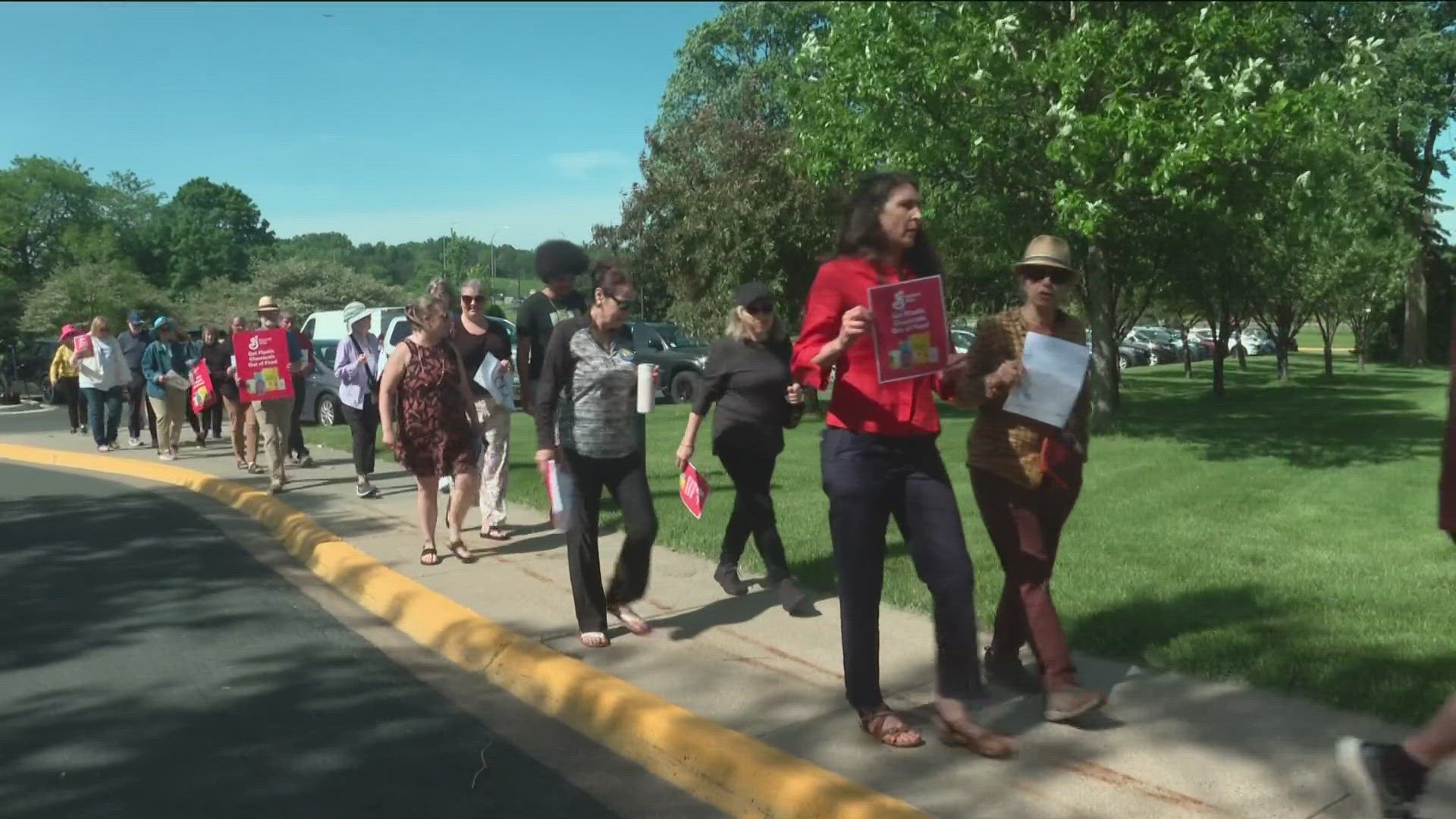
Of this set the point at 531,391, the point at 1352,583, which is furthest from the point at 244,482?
the point at 1352,583

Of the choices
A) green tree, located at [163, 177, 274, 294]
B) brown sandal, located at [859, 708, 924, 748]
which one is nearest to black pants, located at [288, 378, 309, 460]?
brown sandal, located at [859, 708, 924, 748]

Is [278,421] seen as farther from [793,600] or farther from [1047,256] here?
[1047,256]

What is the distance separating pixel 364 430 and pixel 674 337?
667 inches

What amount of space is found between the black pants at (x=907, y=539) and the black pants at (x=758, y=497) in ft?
6.98

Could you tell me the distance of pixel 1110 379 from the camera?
19.1 metres

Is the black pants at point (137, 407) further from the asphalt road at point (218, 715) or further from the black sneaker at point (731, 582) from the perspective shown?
the black sneaker at point (731, 582)

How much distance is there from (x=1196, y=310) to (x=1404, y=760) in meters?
30.4

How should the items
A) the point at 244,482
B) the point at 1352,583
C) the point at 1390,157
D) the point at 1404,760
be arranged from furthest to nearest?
the point at 1390,157
the point at 244,482
the point at 1352,583
the point at 1404,760

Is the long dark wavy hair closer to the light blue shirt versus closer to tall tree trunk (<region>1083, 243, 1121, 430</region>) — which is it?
the light blue shirt

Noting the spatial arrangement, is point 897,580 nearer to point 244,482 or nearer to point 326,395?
point 244,482

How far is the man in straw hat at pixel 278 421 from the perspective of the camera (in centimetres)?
1159

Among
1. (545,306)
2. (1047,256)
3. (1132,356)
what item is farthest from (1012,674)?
(1132,356)

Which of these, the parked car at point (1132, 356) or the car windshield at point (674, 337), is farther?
the parked car at point (1132, 356)

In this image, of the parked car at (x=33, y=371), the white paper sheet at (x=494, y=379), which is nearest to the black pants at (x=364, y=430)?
the white paper sheet at (x=494, y=379)
